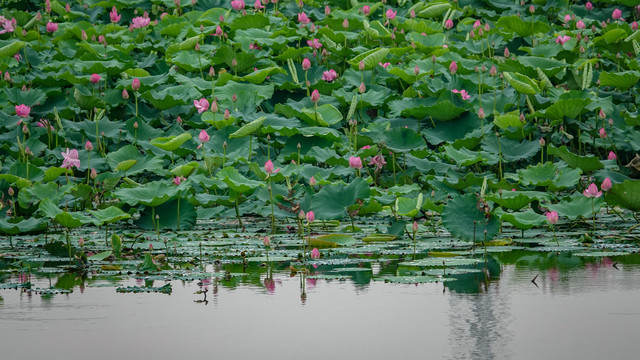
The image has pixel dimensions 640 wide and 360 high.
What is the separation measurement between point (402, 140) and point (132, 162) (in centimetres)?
166

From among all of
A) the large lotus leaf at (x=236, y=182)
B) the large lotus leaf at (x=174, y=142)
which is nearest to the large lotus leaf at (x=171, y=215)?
the large lotus leaf at (x=236, y=182)

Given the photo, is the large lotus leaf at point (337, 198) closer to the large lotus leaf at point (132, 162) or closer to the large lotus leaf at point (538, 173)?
the large lotus leaf at point (538, 173)

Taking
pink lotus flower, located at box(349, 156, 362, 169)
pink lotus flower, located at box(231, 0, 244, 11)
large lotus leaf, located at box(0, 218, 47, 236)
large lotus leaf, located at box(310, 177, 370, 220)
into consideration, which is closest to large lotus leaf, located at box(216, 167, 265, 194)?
Result: large lotus leaf, located at box(310, 177, 370, 220)

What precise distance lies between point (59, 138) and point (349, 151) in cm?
216

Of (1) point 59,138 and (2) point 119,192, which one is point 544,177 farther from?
(1) point 59,138

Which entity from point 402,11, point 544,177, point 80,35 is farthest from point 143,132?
point 402,11

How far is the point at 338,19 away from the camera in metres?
7.85

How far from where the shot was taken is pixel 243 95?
616 centimetres

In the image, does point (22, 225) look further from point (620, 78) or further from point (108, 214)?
point (620, 78)

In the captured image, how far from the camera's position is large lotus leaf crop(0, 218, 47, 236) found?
4.04m

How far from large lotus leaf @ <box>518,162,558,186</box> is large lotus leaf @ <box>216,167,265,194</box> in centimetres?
142

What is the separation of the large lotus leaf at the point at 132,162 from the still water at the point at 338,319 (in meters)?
1.92

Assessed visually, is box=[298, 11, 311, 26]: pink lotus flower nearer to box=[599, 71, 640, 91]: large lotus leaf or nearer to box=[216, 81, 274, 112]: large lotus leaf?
box=[216, 81, 274, 112]: large lotus leaf

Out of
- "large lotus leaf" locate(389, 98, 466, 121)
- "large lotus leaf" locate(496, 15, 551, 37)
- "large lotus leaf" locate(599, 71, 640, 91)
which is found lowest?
"large lotus leaf" locate(389, 98, 466, 121)
